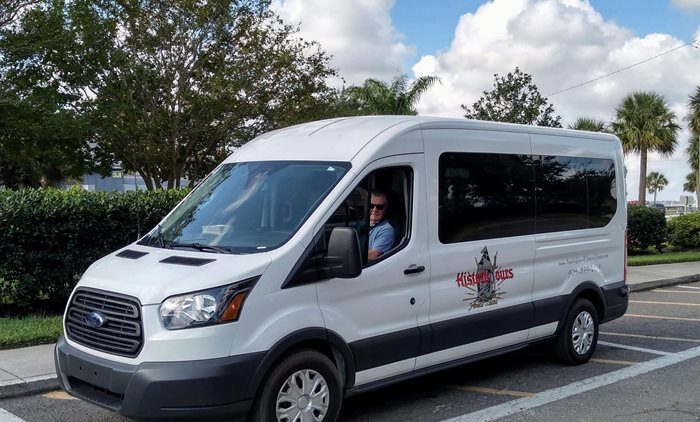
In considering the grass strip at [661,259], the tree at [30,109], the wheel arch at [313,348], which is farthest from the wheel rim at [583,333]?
the tree at [30,109]

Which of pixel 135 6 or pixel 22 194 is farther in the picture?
pixel 135 6

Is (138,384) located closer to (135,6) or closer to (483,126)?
(483,126)

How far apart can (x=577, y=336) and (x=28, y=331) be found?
5.94 m

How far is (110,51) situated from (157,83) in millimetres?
1581

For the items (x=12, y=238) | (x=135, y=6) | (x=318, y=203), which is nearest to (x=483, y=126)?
(x=318, y=203)

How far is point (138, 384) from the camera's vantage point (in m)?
4.09

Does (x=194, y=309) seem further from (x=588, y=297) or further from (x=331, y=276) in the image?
(x=588, y=297)

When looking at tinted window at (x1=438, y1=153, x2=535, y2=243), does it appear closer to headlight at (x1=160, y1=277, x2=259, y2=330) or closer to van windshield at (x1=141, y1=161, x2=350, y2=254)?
van windshield at (x1=141, y1=161, x2=350, y2=254)

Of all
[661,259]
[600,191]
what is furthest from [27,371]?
[661,259]

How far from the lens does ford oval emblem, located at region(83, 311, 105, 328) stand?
446 cm

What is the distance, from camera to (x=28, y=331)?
752 centimetres

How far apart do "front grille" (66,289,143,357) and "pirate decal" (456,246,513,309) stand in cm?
262

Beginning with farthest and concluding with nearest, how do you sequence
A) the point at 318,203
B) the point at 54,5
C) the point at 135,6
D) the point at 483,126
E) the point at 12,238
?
the point at 135,6 < the point at 54,5 < the point at 12,238 < the point at 483,126 < the point at 318,203

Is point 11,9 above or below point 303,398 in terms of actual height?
above
